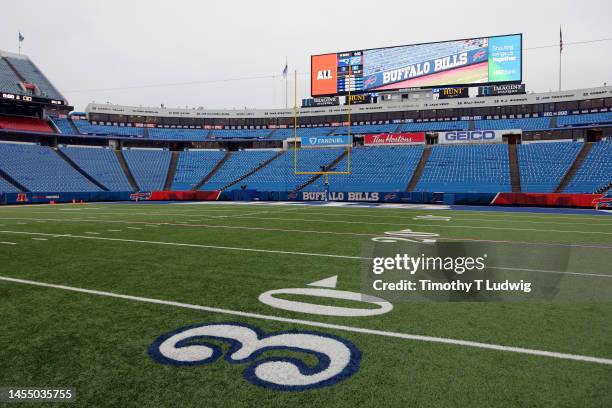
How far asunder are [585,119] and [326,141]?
25542 millimetres

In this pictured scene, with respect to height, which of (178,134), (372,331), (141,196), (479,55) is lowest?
A: (372,331)

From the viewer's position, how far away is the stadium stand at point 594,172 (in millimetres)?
28930

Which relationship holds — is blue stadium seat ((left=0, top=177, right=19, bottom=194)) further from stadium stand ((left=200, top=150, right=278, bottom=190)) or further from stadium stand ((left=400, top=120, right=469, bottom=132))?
stadium stand ((left=400, top=120, right=469, bottom=132))

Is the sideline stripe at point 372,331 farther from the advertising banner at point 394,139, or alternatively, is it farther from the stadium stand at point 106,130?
the stadium stand at point 106,130

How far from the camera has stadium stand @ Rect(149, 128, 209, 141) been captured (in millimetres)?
49500

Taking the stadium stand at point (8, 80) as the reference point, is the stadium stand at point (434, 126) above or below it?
below

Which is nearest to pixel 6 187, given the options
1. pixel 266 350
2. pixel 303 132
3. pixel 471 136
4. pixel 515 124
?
pixel 303 132

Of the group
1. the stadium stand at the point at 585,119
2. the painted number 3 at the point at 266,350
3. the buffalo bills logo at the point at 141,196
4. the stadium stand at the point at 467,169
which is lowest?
the painted number 3 at the point at 266,350

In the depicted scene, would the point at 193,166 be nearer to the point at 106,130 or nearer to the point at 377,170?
the point at 106,130

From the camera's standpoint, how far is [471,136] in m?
35.9

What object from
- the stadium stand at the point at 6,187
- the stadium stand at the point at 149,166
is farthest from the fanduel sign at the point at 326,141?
the stadium stand at the point at 6,187

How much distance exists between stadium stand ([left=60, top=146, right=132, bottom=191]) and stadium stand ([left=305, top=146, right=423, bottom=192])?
1898 centimetres

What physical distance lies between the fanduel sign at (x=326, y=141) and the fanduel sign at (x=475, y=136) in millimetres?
9273

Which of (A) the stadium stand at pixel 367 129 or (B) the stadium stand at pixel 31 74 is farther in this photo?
(A) the stadium stand at pixel 367 129
